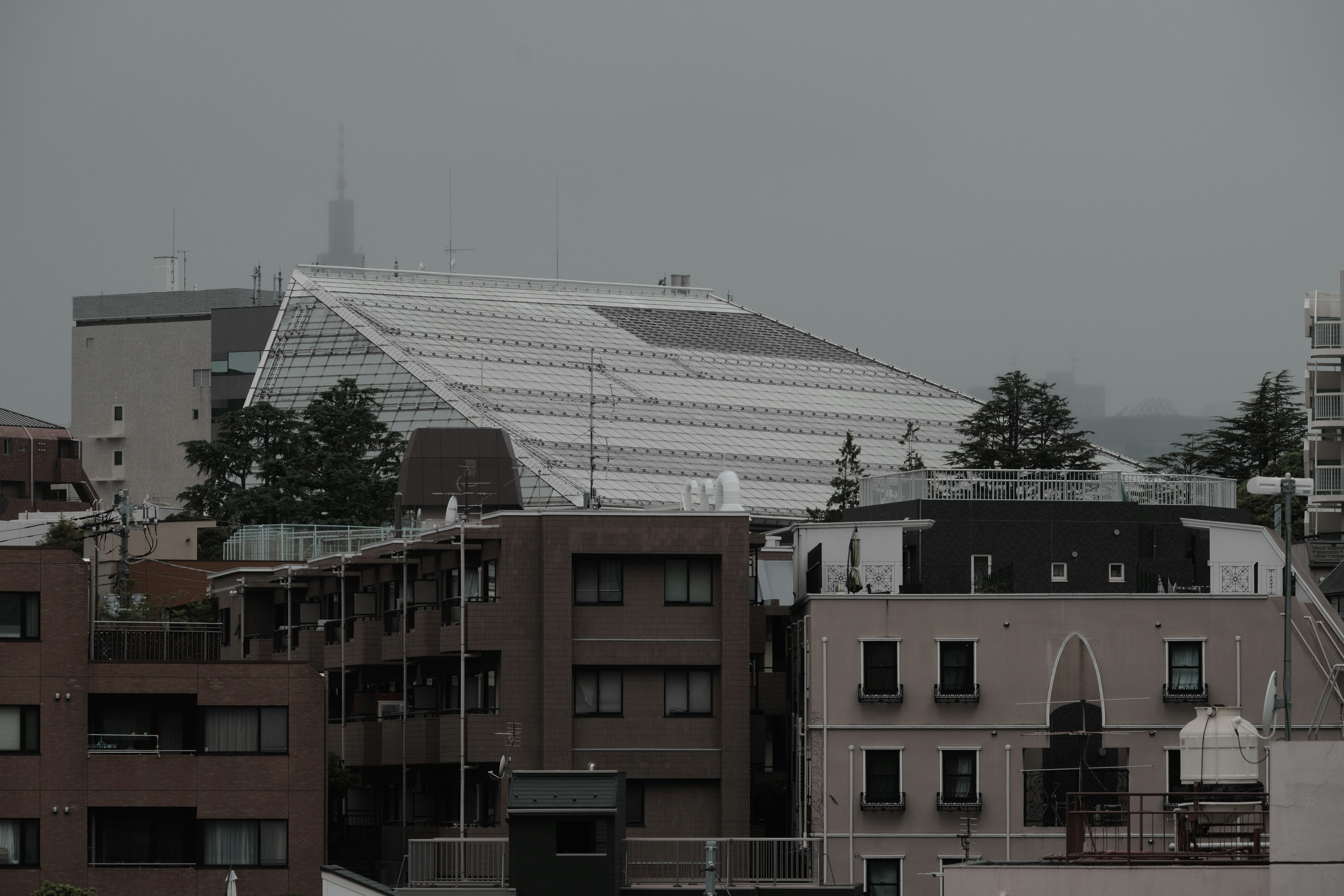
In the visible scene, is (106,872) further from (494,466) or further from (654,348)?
(654,348)

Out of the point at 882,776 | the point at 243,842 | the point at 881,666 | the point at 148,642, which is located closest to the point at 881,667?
the point at 881,666

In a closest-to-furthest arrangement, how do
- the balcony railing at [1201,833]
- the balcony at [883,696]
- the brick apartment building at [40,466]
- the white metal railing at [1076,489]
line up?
the balcony railing at [1201,833] < the balcony at [883,696] < the white metal railing at [1076,489] < the brick apartment building at [40,466]

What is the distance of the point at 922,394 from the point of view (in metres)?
170

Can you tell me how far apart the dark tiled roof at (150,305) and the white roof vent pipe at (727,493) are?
11659cm

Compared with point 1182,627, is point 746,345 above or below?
above

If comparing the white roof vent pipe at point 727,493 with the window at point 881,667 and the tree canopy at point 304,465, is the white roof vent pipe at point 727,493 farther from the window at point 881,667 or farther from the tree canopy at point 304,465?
the tree canopy at point 304,465

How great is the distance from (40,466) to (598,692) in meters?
88.7

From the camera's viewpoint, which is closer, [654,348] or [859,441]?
[859,441]

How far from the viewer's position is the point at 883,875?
6241 centimetres

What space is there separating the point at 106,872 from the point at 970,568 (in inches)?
908

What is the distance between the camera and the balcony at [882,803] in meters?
62.6

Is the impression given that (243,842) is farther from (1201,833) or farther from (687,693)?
(1201,833)

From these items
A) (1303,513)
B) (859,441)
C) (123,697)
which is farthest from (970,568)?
(859,441)

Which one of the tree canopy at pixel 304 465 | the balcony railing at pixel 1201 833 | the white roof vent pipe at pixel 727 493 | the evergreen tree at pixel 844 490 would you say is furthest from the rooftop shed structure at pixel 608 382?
the balcony railing at pixel 1201 833
